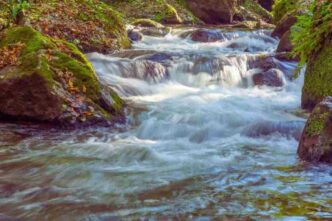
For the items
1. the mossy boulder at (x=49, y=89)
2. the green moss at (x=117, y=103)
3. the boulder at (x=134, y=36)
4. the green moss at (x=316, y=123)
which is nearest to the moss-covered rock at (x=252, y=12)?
the boulder at (x=134, y=36)

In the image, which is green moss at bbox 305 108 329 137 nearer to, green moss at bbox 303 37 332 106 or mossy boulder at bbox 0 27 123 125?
green moss at bbox 303 37 332 106

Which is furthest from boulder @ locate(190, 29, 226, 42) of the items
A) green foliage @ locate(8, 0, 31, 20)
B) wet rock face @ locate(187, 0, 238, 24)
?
wet rock face @ locate(187, 0, 238, 24)

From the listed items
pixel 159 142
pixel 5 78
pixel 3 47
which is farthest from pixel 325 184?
pixel 3 47

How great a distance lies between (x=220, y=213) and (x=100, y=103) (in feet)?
12.9

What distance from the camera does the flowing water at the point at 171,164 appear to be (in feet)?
11.8

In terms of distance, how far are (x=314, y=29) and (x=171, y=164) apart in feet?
12.6

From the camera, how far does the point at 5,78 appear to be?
6664 mm

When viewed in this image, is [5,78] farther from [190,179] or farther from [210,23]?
[210,23]

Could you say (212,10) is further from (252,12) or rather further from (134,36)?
(134,36)

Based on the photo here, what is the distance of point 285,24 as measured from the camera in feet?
53.0

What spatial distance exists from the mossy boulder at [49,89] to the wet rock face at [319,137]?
9.97ft

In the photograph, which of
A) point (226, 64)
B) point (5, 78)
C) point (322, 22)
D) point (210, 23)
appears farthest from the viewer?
point (210, 23)

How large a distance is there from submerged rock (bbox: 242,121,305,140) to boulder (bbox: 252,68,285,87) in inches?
156

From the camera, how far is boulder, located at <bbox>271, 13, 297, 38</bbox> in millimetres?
15462
